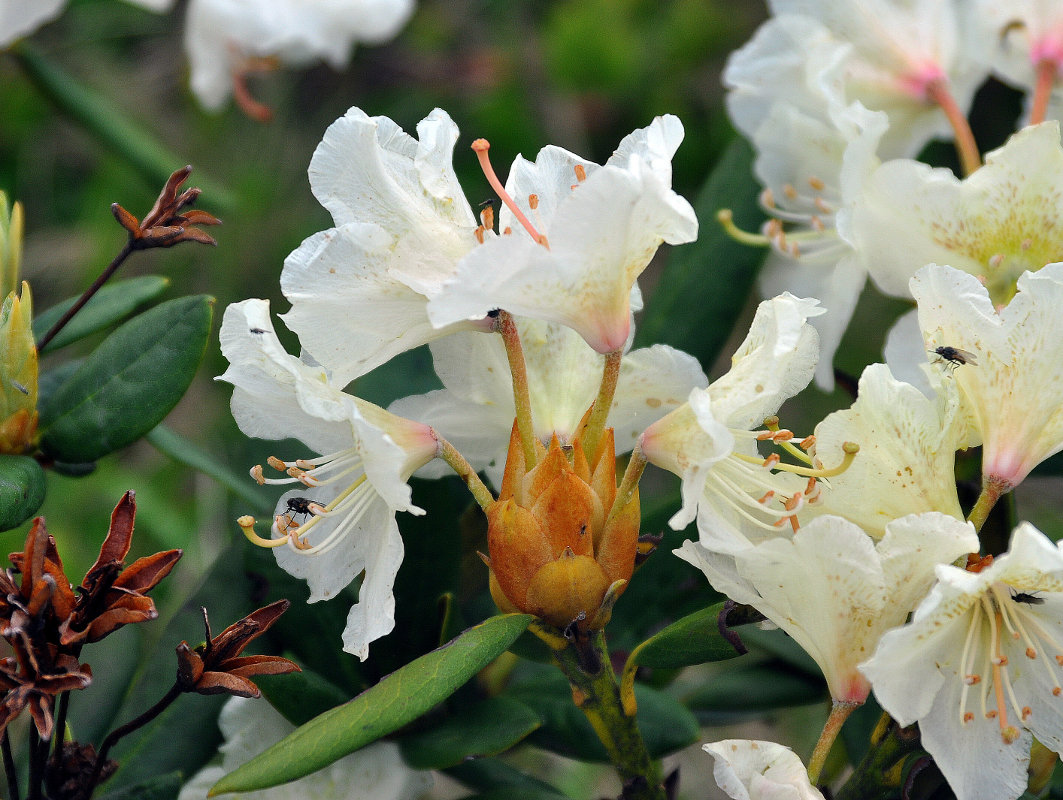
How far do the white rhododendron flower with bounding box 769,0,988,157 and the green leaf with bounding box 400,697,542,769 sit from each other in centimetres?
72

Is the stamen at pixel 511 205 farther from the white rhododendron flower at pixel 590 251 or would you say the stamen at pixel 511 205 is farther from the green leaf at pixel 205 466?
the green leaf at pixel 205 466

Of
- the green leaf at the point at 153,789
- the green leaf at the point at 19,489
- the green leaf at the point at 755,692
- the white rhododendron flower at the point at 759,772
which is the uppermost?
the green leaf at the point at 19,489

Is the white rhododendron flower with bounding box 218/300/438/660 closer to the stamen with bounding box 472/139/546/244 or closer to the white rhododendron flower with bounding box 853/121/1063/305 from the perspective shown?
the stamen with bounding box 472/139/546/244

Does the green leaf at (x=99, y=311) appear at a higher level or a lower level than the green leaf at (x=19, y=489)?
higher

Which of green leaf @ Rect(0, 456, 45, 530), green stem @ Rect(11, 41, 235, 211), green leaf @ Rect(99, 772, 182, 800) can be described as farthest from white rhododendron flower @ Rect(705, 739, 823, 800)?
green stem @ Rect(11, 41, 235, 211)

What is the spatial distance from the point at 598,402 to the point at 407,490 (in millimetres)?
150

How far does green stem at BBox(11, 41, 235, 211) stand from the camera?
1.46 meters

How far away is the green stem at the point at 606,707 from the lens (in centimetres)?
71

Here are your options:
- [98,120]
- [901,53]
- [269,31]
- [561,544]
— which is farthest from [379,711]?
[98,120]

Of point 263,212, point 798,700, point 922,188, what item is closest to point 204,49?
point 263,212

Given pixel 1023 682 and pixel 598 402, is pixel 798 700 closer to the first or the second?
pixel 1023 682

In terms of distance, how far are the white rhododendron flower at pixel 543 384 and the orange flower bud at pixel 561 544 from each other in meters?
0.10

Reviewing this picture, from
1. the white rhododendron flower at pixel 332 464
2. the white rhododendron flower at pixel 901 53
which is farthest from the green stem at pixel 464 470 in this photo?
the white rhododendron flower at pixel 901 53

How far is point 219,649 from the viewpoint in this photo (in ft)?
2.23
